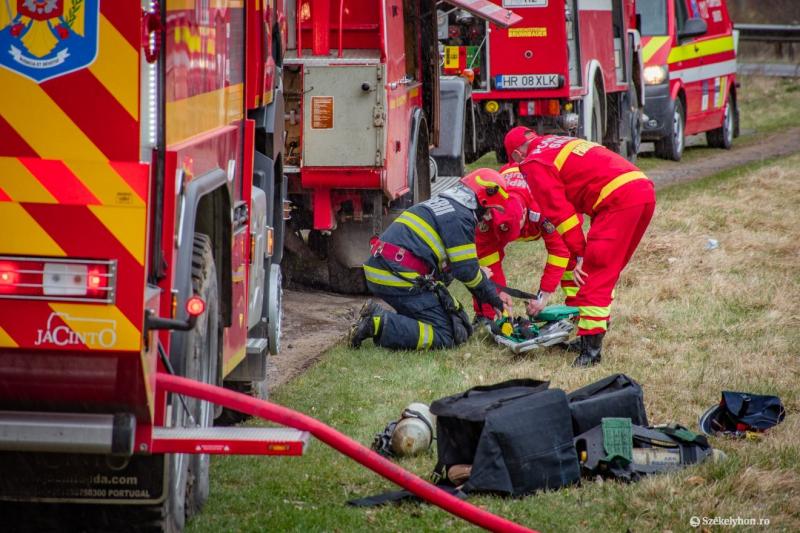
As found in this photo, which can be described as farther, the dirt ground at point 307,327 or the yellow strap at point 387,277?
the yellow strap at point 387,277

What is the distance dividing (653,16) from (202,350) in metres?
14.3

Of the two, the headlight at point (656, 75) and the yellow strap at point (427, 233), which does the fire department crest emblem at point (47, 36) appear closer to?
the yellow strap at point (427, 233)

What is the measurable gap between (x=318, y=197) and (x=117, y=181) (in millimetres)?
5807

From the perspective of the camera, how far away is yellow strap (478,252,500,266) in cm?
870

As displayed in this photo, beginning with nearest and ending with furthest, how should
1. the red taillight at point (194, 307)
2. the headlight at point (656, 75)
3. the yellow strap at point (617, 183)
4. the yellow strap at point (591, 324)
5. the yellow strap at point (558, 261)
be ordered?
the red taillight at point (194, 307)
the yellow strap at point (591, 324)
the yellow strap at point (617, 183)
the yellow strap at point (558, 261)
the headlight at point (656, 75)

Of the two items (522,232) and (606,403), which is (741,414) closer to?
(606,403)

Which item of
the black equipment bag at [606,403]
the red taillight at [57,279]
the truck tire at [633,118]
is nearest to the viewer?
the red taillight at [57,279]

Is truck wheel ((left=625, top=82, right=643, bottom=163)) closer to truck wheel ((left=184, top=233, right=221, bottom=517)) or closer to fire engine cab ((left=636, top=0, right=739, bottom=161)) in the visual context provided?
fire engine cab ((left=636, top=0, right=739, bottom=161))

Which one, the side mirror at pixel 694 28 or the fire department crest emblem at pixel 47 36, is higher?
the side mirror at pixel 694 28

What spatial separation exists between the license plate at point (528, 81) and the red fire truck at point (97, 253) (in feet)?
32.6

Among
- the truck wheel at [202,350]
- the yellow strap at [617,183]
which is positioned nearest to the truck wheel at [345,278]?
the yellow strap at [617,183]

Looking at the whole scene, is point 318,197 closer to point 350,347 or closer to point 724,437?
point 350,347

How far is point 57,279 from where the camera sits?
10.8 feet

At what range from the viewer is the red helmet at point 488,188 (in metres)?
7.91
